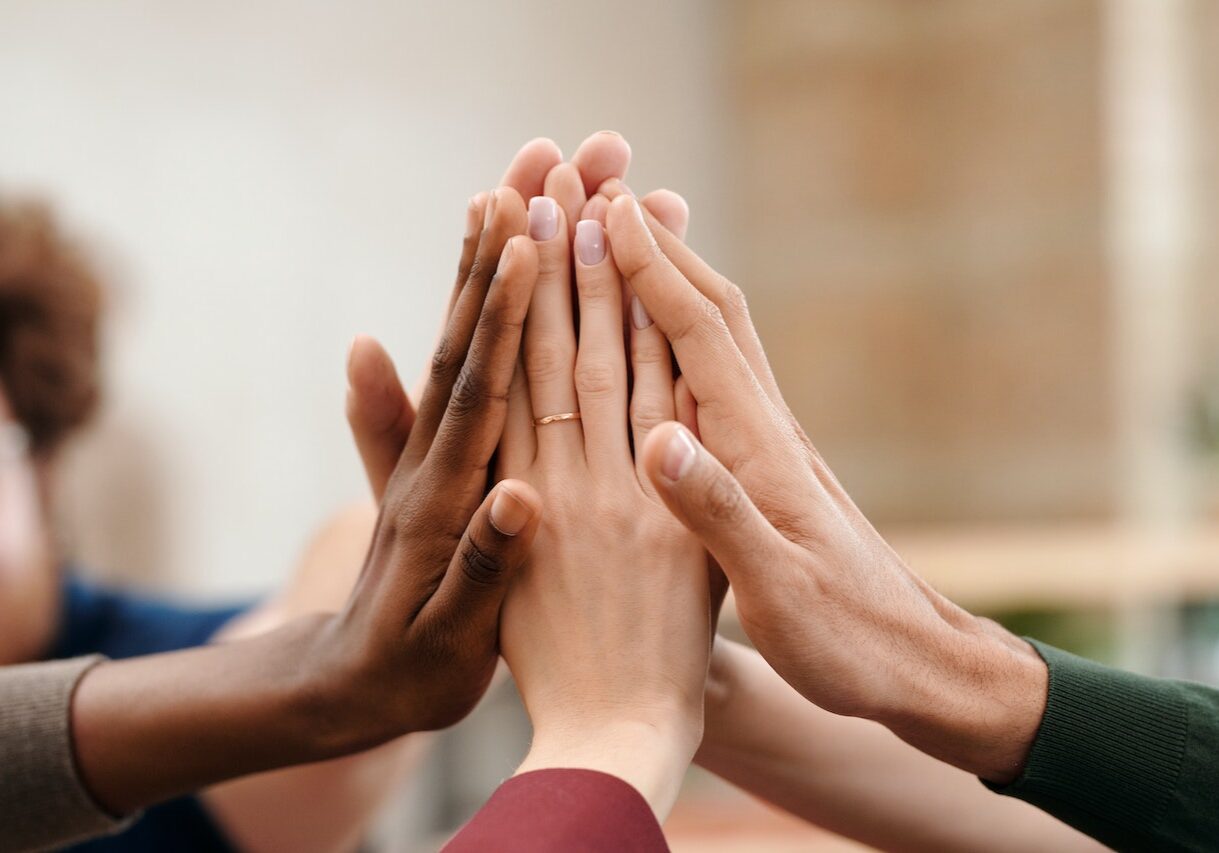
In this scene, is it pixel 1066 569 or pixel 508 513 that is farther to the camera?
pixel 1066 569

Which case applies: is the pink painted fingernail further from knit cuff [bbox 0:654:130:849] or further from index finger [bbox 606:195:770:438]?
knit cuff [bbox 0:654:130:849]

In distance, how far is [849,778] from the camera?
0.83 m

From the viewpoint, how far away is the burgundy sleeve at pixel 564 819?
548mm

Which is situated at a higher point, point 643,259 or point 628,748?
point 643,259

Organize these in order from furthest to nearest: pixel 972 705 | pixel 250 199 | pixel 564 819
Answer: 1. pixel 250 199
2. pixel 972 705
3. pixel 564 819

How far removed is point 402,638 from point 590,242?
287 millimetres

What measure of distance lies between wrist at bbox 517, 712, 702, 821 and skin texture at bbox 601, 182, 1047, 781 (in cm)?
7

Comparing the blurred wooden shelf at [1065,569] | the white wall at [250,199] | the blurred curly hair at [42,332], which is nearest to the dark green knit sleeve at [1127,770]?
the blurred curly hair at [42,332]

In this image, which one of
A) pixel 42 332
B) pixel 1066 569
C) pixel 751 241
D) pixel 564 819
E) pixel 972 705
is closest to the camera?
pixel 564 819

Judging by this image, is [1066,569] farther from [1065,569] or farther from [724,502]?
[724,502]

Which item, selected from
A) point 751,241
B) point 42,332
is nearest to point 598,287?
point 42,332

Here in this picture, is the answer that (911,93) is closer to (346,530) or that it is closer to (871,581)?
(346,530)

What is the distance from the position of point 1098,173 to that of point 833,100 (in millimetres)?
845

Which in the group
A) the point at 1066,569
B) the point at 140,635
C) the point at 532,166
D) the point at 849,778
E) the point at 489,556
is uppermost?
the point at 532,166
